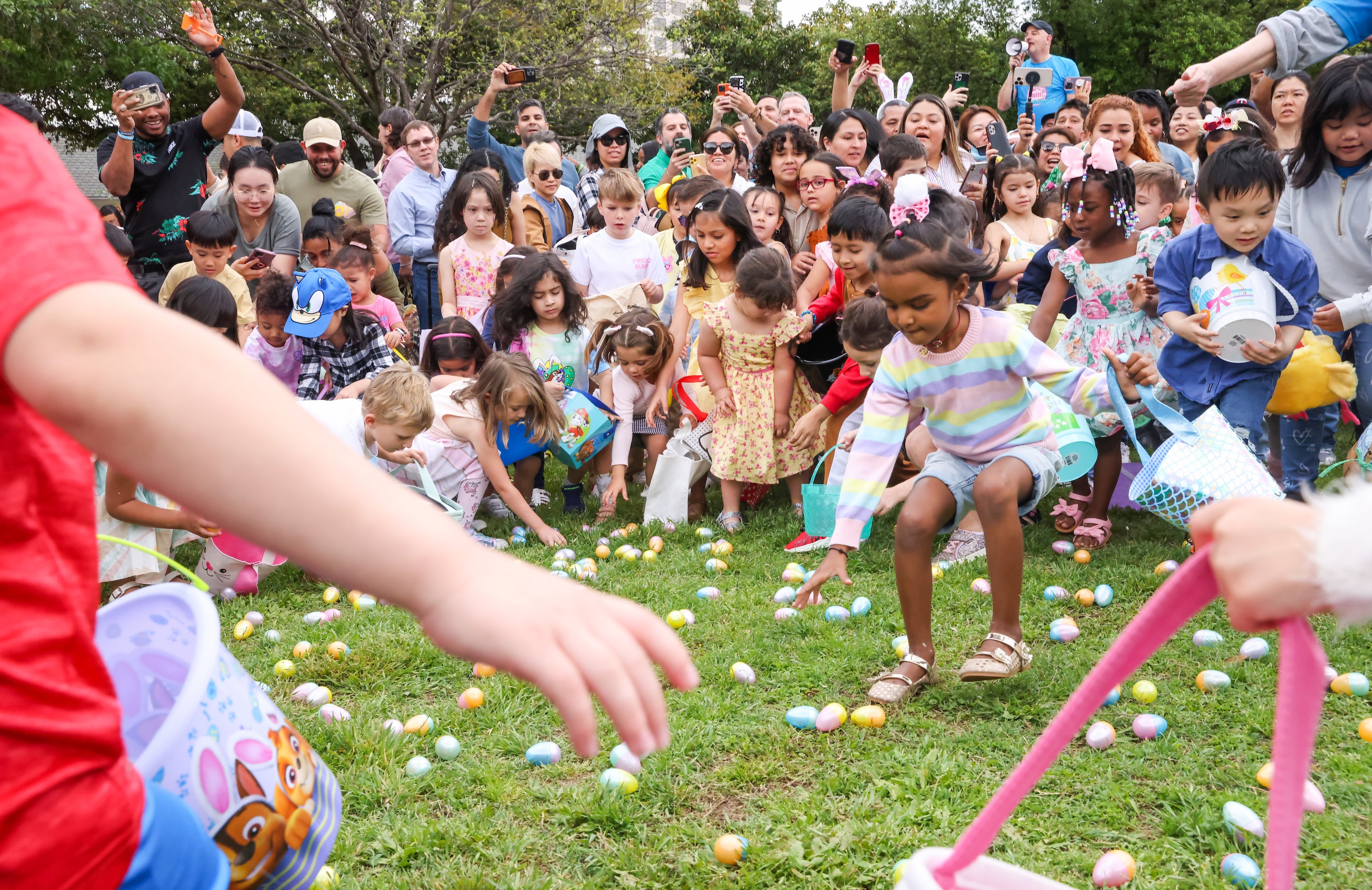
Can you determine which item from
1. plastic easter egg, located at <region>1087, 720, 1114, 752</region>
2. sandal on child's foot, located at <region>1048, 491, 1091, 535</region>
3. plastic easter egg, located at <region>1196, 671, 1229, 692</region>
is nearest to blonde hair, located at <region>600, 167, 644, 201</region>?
sandal on child's foot, located at <region>1048, 491, 1091, 535</region>

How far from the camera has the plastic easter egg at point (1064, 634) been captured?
13.2 ft

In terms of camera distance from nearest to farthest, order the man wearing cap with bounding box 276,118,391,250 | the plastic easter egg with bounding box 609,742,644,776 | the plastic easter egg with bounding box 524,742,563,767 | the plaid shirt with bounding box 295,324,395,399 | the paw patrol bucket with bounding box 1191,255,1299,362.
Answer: the plastic easter egg with bounding box 609,742,644,776
the plastic easter egg with bounding box 524,742,563,767
the paw patrol bucket with bounding box 1191,255,1299,362
the plaid shirt with bounding box 295,324,395,399
the man wearing cap with bounding box 276,118,391,250

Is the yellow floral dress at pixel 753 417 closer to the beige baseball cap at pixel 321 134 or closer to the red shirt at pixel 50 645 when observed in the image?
the beige baseball cap at pixel 321 134

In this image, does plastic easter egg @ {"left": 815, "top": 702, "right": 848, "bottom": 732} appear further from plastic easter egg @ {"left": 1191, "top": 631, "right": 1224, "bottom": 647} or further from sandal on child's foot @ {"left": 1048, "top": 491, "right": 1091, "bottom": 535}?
sandal on child's foot @ {"left": 1048, "top": 491, "right": 1091, "bottom": 535}

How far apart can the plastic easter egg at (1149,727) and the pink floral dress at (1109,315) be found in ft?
7.48

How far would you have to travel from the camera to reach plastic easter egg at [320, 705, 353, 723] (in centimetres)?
359

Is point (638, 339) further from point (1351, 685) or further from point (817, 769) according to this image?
point (1351, 685)

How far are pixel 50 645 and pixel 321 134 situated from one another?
26.5 ft

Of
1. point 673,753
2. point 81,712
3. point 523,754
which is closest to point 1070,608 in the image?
point 673,753

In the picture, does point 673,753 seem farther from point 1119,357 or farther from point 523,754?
point 1119,357

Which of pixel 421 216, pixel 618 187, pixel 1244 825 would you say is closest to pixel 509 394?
pixel 618 187

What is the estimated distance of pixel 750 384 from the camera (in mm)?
6207

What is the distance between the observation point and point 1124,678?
4.17 ft

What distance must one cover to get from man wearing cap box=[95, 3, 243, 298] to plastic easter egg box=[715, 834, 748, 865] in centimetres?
588
